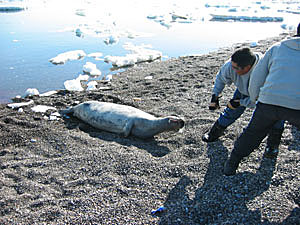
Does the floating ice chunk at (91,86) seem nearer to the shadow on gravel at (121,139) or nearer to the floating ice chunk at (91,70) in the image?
the floating ice chunk at (91,70)

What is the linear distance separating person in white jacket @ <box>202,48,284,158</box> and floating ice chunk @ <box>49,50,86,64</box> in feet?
19.9

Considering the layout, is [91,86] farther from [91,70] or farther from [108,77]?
[91,70]

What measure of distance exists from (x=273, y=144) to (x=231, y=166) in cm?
68

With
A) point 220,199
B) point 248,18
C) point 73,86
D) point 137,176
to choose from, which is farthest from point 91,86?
point 248,18

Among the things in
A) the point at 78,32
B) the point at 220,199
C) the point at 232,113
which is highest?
the point at 232,113

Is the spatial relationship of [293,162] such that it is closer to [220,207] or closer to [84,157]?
[220,207]

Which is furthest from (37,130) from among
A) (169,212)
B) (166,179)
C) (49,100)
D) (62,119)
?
(169,212)

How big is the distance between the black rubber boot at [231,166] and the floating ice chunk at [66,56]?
6747 mm

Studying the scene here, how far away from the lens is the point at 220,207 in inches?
98.4

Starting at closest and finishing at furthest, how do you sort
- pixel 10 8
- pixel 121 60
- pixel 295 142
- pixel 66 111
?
pixel 295 142
pixel 66 111
pixel 121 60
pixel 10 8

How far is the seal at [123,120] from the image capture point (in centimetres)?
411

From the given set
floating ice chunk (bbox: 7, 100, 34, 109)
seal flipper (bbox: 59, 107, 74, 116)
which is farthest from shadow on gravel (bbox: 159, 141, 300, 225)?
floating ice chunk (bbox: 7, 100, 34, 109)

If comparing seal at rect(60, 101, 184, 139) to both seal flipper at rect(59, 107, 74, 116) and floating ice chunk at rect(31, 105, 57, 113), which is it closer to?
seal flipper at rect(59, 107, 74, 116)

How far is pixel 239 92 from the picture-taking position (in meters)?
3.38
